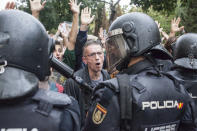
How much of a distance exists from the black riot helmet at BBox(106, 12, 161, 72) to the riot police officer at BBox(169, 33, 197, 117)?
1.12m

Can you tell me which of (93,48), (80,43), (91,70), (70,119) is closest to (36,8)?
(80,43)

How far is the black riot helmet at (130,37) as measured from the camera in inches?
91.8

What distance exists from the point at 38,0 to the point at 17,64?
8.11 feet

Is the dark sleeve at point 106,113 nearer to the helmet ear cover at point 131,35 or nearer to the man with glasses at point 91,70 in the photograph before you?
the helmet ear cover at point 131,35

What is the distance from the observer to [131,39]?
2.36m

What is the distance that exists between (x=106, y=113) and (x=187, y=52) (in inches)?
82.8

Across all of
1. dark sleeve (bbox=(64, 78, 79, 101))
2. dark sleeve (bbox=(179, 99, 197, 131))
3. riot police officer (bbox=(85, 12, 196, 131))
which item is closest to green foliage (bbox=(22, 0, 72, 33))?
dark sleeve (bbox=(64, 78, 79, 101))

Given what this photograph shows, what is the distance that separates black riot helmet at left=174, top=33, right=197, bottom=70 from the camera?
350 centimetres

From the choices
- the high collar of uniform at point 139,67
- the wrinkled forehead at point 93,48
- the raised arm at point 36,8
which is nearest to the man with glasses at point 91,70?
the wrinkled forehead at point 93,48

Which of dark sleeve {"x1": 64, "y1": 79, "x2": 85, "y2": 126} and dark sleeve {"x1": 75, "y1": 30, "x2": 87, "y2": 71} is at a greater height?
dark sleeve {"x1": 75, "y1": 30, "x2": 87, "y2": 71}

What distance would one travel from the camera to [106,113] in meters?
1.97

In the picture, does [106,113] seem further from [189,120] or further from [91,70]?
[91,70]

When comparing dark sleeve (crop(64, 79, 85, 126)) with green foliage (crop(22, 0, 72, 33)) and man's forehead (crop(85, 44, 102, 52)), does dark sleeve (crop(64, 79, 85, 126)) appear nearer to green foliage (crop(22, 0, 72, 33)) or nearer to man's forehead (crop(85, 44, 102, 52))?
man's forehead (crop(85, 44, 102, 52))

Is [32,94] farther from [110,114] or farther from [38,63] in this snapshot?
[110,114]
